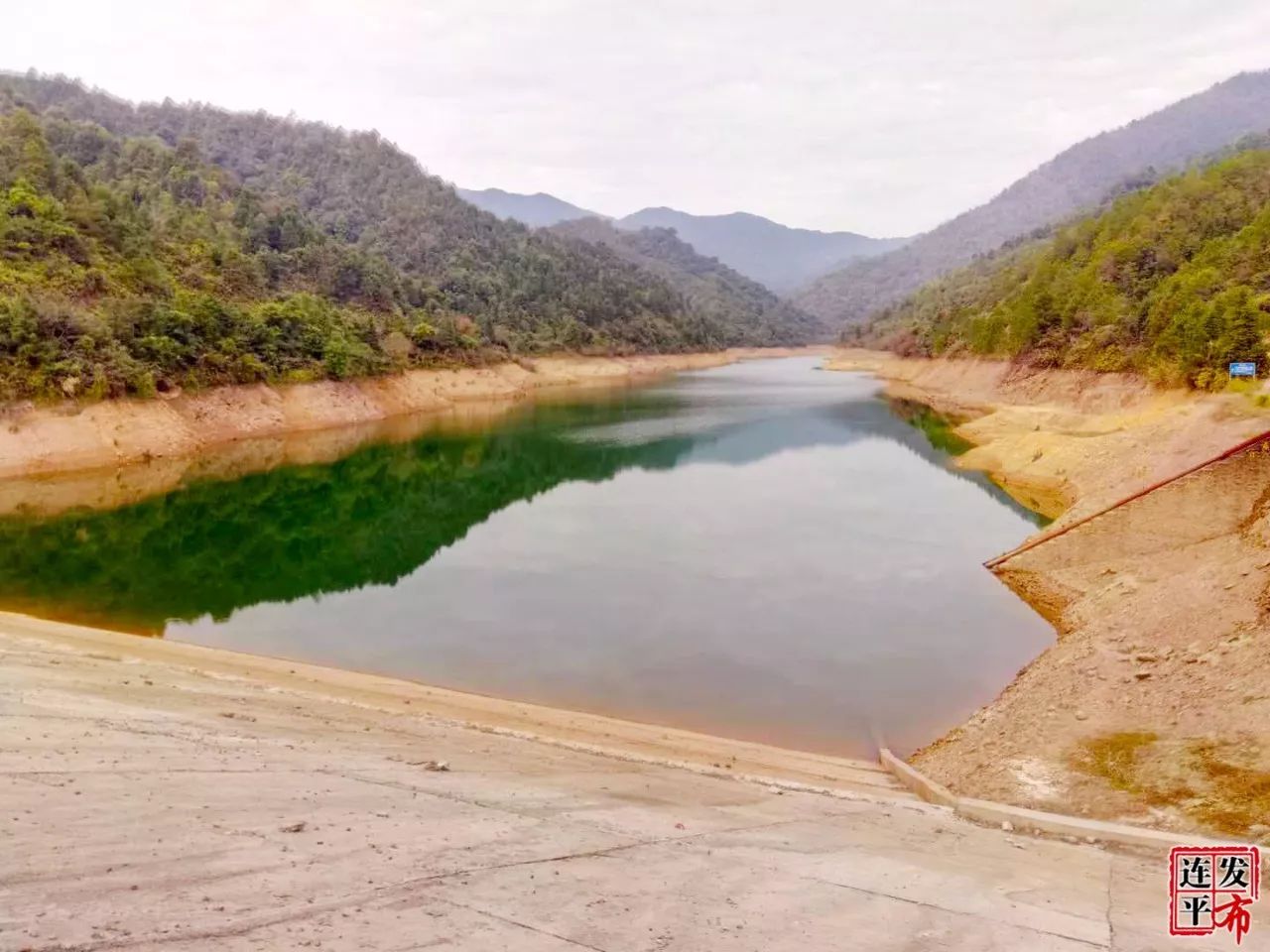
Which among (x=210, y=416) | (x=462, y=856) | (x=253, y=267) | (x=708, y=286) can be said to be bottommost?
(x=462, y=856)

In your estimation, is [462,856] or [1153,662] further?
[1153,662]

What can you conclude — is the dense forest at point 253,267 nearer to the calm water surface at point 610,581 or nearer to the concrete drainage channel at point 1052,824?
the calm water surface at point 610,581

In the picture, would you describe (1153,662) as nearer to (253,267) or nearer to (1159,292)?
(1159,292)

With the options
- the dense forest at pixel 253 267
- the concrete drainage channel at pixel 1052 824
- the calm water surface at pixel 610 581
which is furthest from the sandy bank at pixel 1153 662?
the dense forest at pixel 253 267

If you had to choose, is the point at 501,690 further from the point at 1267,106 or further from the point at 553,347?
the point at 1267,106

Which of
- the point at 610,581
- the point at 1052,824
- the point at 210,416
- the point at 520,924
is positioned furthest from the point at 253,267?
the point at 520,924

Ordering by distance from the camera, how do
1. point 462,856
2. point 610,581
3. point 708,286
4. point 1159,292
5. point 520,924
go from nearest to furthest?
point 520,924
point 462,856
point 610,581
point 1159,292
point 708,286
